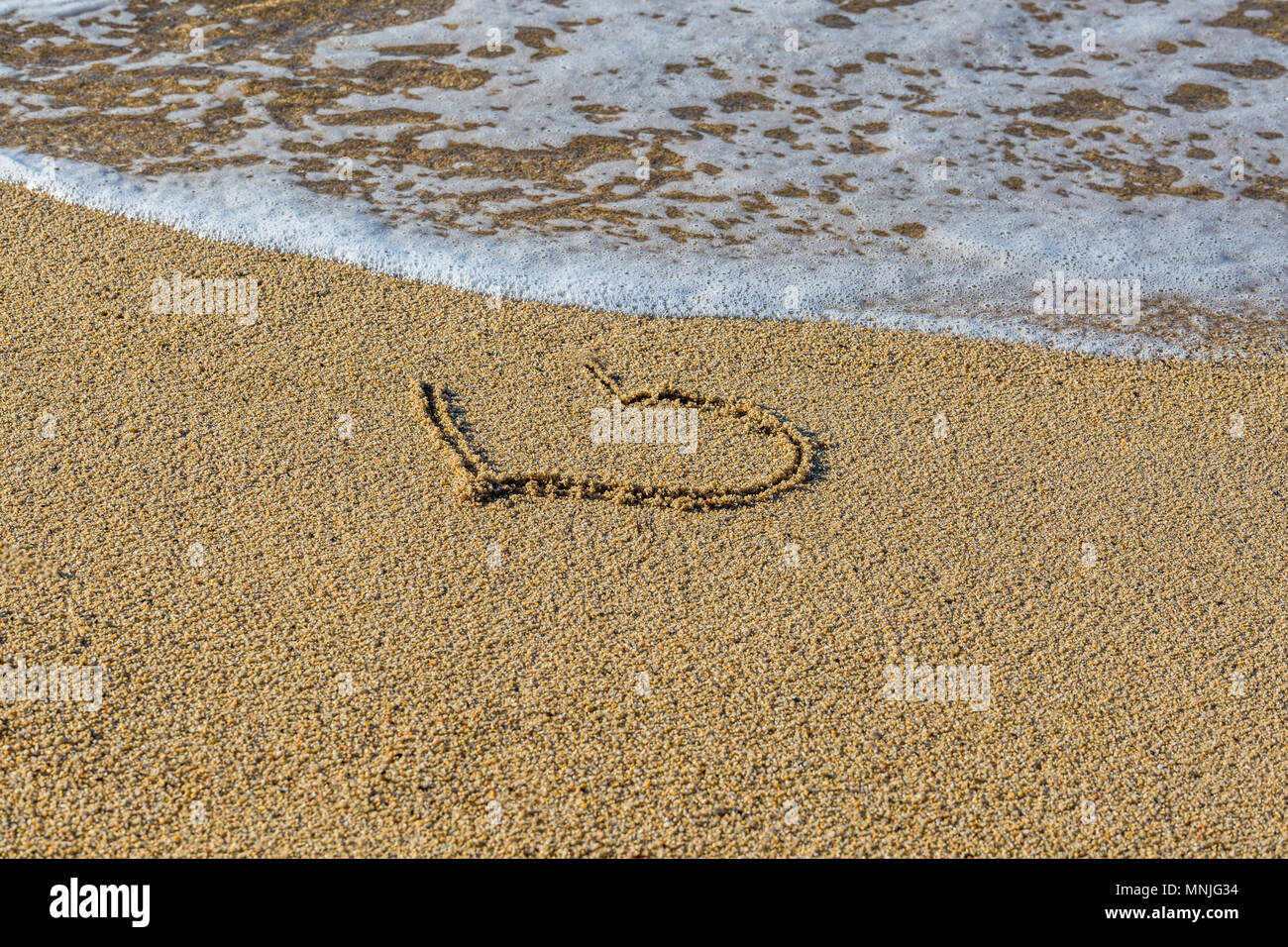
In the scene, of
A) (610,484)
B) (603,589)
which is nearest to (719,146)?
(610,484)

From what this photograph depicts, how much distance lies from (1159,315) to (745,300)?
182cm

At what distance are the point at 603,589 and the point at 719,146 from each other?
12.7ft

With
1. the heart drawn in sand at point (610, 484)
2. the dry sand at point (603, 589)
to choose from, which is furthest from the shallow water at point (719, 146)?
the heart drawn in sand at point (610, 484)

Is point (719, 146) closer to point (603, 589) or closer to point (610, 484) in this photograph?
point (610, 484)

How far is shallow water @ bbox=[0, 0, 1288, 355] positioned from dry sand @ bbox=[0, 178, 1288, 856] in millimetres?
532

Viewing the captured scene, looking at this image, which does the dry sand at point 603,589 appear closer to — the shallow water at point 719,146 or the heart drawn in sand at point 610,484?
the heart drawn in sand at point 610,484

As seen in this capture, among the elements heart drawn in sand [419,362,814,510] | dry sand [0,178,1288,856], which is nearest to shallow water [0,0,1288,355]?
dry sand [0,178,1288,856]

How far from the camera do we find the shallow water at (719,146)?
5.08 metres

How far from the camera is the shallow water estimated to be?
508 centimetres

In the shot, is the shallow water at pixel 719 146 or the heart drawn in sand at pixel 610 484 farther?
the shallow water at pixel 719 146

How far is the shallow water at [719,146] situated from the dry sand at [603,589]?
532mm

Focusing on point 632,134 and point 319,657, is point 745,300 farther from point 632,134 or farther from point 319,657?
point 319,657

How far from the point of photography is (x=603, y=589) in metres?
3.22

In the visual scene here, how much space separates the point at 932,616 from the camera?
319 cm
